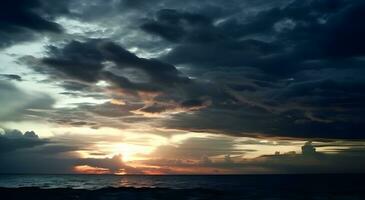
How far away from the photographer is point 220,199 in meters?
64.6

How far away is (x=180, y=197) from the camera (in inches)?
2621

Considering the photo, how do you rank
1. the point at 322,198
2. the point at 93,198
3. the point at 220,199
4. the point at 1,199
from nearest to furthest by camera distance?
the point at 1,199 → the point at 93,198 → the point at 220,199 → the point at 322,198

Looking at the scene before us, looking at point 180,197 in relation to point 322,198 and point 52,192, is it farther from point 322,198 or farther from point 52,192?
point 322,198

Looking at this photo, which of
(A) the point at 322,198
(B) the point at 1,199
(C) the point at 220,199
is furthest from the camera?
(A) the point at 322,198

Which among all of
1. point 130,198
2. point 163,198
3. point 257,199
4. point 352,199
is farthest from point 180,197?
point 352,199

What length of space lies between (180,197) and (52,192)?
20.9 m

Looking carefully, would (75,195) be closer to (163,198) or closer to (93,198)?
(93,198)

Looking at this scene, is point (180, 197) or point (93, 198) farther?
point (180, 197)

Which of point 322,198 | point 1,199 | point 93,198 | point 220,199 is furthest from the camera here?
point 322,198

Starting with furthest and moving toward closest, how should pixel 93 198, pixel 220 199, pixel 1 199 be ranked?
pixel 220 199, pixel 93 198, pixel 1 199

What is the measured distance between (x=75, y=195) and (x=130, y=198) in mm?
8557

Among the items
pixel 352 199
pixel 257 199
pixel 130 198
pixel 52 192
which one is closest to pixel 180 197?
pixel 130 198

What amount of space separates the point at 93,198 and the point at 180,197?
587 inches

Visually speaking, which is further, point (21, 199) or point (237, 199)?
point (237, 199)
